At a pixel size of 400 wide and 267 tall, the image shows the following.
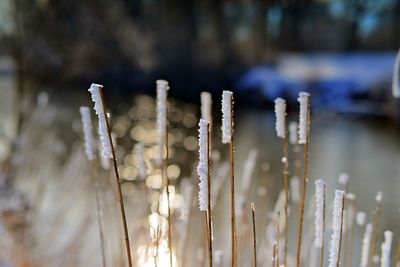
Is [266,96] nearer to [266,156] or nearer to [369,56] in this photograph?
[369,56]

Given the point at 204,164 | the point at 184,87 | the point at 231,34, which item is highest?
the point at 231,34

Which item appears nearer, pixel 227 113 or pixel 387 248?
pixel 227 113

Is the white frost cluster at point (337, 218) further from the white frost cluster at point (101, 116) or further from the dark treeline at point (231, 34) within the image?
the dark treeline at point (231, 34)

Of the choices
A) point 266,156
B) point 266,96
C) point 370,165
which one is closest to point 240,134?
point 266,156

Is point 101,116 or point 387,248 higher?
point 101,116

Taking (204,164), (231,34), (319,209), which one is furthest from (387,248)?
(231,34)

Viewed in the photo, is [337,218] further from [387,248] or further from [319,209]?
[387,248]

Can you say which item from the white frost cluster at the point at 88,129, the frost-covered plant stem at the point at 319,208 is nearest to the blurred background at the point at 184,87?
the white frost cluster at the point at 88,129

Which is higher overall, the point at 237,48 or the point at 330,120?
the point at 237,48
